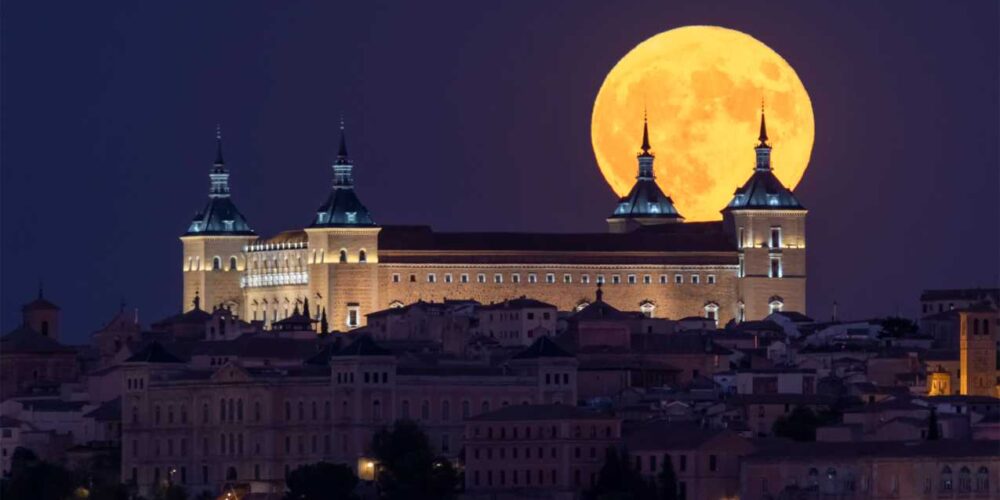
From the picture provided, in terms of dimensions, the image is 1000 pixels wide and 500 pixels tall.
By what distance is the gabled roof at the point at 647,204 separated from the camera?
17225cm

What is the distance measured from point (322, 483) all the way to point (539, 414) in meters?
5.77

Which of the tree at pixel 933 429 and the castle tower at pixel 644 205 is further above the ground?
the castle tower at pixel 644 205

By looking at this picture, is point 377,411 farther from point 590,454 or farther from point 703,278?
point 703,278

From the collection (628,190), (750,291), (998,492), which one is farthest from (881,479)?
(628,190)

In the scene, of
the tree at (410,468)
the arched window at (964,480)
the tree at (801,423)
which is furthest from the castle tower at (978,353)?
the arched window at (964,480)

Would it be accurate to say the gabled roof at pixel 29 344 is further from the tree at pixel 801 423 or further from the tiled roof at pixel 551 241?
the tree at pixel 801 423

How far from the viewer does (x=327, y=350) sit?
425ft

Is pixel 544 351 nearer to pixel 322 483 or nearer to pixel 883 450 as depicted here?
pixel 322 483

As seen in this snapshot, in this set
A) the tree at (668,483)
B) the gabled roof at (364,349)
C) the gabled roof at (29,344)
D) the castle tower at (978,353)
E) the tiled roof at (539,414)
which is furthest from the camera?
the gabled roof at (29,344)

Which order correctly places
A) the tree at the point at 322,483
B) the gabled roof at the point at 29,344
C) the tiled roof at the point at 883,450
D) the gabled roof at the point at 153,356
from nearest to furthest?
the tiled roof at the point at 883,450 < the tree at the point at 322,483 < the gabled roof at the point at 153,356 < the gabled roof at the point at 29,344

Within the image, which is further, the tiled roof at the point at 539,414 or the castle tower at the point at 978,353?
the castle tower at the point at 978,353

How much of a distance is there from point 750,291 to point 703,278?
71.9 inches

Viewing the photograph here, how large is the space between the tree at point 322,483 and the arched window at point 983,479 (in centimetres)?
1582

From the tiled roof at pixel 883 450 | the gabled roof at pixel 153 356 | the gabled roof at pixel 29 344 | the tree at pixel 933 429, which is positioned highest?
the gabled roof at pixel 29 344
